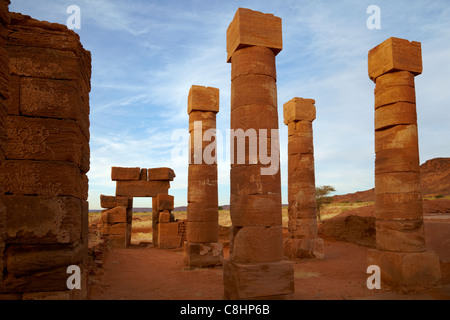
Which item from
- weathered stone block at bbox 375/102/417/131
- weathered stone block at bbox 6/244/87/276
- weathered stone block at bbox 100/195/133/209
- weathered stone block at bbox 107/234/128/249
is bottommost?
weathered stone block at bbox 107/234/128/249

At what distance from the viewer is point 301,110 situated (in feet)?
47.5

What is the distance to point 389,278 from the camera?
826cm

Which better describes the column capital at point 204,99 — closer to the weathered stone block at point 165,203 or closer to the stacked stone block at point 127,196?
the weathered stone block at point 165,203

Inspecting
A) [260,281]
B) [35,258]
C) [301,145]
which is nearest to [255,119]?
[260,281]

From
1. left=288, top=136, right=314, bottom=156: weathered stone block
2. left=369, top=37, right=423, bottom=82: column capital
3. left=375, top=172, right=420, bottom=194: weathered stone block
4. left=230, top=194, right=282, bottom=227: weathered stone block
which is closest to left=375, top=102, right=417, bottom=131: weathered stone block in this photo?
left=369, top=37, right=423, bottom=82: column capital

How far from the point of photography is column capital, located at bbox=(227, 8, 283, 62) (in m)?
7.53

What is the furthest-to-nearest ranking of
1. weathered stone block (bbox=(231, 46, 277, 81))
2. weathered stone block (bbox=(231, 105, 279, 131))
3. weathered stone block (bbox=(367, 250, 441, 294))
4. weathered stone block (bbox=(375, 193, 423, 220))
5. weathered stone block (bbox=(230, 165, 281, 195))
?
weathered stone block (bbox=(375, 193, 423, 220))
weathered stone block (bbox=(367, 250, 441, 294))
weathered stone block (bbox=(231, 46, 277, 81))
weathered stone block (bbox=(231, 105, 279, 131))
weathered stone block (bbox=(230, 165, 281, 195))

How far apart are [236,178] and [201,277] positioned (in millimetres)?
4263

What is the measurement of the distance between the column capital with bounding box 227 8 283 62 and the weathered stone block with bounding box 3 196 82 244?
507 cm

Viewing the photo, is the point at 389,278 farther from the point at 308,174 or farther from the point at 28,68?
the point at 28,68

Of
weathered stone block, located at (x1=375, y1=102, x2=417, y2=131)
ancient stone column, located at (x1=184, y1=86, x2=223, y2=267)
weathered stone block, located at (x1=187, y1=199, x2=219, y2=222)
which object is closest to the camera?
weathered stone block, located at (x1=375, y1=102, x2=417, y2=131)

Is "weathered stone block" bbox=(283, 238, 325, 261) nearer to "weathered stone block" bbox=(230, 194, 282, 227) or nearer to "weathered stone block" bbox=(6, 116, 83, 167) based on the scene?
"weathered stone block" bbox=(230, 194, 282, 227)
